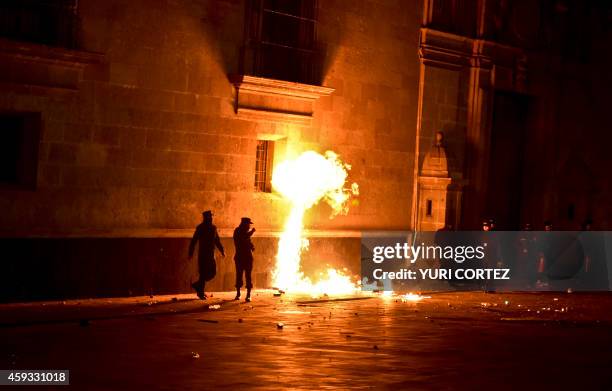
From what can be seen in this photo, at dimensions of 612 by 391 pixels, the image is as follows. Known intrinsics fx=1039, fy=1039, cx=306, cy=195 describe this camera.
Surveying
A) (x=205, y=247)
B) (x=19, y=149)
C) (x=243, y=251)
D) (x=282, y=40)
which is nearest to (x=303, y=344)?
(x=205, y=247)

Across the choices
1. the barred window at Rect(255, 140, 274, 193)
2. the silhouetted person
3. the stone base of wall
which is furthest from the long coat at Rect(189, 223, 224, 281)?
the barred window at Rect(255, 140, 274, 193)

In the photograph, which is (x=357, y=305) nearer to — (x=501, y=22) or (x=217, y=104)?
(x=217, y=104)

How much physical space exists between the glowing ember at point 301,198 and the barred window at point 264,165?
0.21 m

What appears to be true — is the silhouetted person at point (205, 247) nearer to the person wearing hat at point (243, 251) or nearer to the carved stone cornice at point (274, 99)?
the person wearing hat at point (243, 251)

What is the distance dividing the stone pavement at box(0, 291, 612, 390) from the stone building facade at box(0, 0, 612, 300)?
1507 mm

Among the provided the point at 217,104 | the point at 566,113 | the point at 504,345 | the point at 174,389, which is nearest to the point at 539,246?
the point at 566,113

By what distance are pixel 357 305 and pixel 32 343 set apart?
8520mm

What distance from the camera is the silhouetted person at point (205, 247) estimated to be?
791 inches

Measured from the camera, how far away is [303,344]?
14422mm

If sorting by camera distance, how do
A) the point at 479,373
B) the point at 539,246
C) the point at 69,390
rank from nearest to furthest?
the point at 69,390 < the point at 479,373 < the point at 539,246

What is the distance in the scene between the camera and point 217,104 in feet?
70.7

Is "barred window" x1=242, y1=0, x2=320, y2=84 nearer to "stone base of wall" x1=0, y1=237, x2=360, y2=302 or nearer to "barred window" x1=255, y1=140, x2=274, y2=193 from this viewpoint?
"barred window" x1=255, y1=140, x2=274, y2=193

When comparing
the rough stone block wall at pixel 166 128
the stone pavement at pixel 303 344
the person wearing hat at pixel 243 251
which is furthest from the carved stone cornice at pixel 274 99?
the stone pavement at pixel 303 344

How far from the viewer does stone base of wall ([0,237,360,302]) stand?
18.0 m
